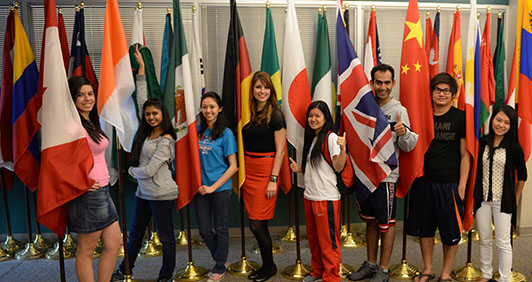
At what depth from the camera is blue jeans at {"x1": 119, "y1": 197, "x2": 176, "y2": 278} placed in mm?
2930

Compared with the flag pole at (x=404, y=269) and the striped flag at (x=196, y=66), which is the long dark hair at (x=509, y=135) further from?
the striped flag at (x=196, y=66)

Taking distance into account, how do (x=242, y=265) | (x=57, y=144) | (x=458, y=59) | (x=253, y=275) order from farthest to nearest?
1. (x=458, y=59)
2. (x=242, y=265)
3. (x=253, y=275)
4. (x=57, y=144)

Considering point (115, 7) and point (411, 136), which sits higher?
point (115, 7)

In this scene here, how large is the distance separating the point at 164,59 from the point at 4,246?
8.08 feet

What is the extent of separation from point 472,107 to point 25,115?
3565mm

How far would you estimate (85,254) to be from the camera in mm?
2461

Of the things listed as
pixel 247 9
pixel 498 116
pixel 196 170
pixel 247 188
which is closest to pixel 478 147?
pixel 498 116

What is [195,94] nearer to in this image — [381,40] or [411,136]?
[411,136]

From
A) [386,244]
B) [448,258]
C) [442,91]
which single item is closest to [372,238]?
[386,244]

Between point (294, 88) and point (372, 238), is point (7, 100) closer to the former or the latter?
point (294, 88)

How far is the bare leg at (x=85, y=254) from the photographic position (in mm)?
2438

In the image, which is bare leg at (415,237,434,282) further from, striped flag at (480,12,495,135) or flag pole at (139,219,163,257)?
flag pole at (139,219,163,257)

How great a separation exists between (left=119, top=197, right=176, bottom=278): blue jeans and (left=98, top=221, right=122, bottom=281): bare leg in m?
0.38

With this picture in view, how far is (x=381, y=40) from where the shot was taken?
4.19 meters
